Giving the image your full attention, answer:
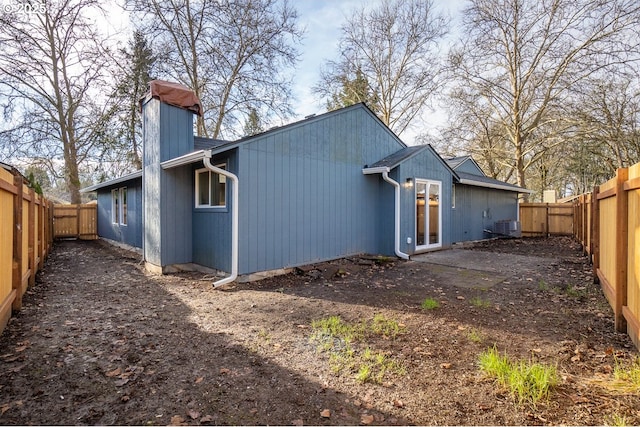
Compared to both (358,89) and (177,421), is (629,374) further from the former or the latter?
(358,89)

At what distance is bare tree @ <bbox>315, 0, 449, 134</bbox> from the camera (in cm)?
1739

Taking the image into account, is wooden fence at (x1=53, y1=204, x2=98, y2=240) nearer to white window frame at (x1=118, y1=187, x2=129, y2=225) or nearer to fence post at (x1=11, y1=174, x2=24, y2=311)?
white window frame at (x1=118, y1=187, x2=129, y2=225)

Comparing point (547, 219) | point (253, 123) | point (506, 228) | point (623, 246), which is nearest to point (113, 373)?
point (623, 246)

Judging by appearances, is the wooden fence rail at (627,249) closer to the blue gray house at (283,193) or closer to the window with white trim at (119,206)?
the blue gray house at (283,193)

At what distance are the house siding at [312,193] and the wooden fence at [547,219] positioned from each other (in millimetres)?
9519

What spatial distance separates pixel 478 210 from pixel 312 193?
313 inches

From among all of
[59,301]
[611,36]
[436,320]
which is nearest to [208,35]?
[59,301]

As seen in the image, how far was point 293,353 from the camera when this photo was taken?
3.09 metres

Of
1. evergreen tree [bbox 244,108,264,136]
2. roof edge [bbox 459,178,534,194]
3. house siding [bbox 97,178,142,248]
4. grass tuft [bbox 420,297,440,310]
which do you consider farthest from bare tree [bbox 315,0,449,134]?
grass tuft [bbox 420,297,440,310]

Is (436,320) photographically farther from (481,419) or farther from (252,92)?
(252,92)

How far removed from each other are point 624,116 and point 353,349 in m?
18.8

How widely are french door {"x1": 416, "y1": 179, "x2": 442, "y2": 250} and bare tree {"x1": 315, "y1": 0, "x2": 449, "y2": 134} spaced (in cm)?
1037

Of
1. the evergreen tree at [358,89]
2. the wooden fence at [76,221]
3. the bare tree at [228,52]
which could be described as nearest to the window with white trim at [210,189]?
the bare tree at [228,52]

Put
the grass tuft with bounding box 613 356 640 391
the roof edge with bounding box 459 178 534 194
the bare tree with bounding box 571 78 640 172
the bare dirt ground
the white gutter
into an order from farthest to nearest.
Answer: the bare tree with bounding box 571 78 640 172
the roof edge with bounding box 459 178 534 194
the white gutter
the grass tuft with bounding box 613 356 640 391
the bare dirt ground
